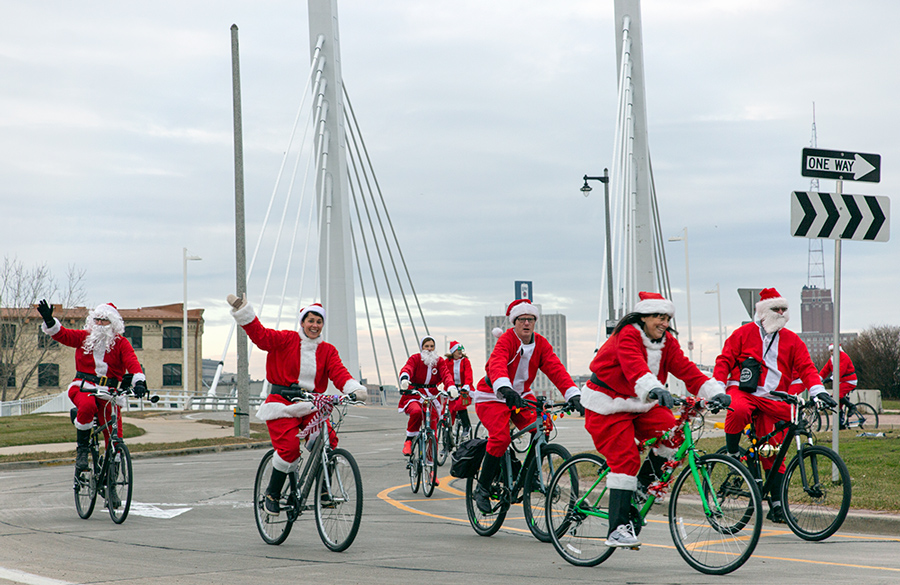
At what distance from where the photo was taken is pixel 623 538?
6.17 metres

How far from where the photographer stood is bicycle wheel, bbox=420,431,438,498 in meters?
11.4

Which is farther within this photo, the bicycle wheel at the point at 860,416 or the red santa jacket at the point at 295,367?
the bicycle wheel at the point at 860,416

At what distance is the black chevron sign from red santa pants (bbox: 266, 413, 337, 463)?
568cm

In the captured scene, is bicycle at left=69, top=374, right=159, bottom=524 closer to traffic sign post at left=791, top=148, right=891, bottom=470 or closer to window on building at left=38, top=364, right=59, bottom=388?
traffic sign post at left=791, top=148, right=891, bottom=470

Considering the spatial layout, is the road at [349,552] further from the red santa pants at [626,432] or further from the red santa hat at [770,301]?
the red santa hat at [770,301]

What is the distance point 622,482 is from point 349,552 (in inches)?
86.9

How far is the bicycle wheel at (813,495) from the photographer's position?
7547 mm

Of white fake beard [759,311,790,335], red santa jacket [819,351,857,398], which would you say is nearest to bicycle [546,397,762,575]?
white fake beard [759,311,790,335]

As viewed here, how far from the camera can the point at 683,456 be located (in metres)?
6.17

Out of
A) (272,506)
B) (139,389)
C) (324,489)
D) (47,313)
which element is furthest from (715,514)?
(47,313)

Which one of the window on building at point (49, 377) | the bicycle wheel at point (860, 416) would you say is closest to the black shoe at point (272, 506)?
A: the bicycle wheel at point (860, 416)

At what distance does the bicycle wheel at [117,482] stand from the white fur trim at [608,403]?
4608mm

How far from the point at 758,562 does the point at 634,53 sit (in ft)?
73.9

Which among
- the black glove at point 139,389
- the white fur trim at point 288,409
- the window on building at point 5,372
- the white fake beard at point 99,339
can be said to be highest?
the white fake beard at point 99,339
